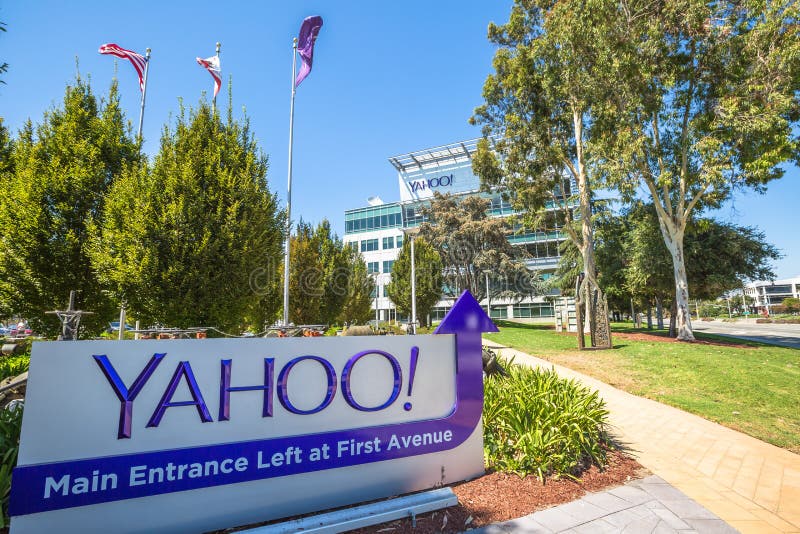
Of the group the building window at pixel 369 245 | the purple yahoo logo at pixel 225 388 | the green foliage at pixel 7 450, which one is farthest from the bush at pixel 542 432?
the building window at pixel 369 245

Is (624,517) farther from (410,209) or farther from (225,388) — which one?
(410,209)

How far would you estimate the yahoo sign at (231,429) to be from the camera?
8.96 feet

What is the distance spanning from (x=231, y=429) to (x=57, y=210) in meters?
9.20

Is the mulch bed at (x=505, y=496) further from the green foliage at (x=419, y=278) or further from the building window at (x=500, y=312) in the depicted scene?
the building window at (x=500, y=312)

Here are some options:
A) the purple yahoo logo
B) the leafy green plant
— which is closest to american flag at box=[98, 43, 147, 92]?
the leafy green plant

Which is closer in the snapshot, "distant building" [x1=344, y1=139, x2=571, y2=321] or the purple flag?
the purple flag

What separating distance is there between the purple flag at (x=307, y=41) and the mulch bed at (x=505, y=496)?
15564 millimetres

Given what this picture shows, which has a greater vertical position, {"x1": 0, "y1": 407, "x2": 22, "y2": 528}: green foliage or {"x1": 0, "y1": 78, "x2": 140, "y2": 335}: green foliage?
{"x1": 0, "y1": 78, "x2": 140, "y2": 335}: green foliage

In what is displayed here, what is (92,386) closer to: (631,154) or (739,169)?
(631,154)

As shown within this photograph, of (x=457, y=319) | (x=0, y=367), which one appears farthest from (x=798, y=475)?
(x=0, y=367)

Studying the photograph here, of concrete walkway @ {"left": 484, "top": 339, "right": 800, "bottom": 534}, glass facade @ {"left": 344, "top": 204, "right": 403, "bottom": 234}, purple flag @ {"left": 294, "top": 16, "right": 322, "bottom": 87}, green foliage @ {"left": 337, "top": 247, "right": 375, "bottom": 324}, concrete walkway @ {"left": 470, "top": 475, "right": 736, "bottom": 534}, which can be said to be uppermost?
glass facade @ {"left": 344, "top": 204, "right": 403, "bottom": 234}

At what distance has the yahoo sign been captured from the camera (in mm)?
2730

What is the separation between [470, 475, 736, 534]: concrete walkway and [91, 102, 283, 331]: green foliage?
747cm

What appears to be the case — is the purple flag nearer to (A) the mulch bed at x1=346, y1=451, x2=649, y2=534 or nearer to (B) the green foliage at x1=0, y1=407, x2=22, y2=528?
(B) the green foliage at x1=0, y1=407, x2=22, y2=528
